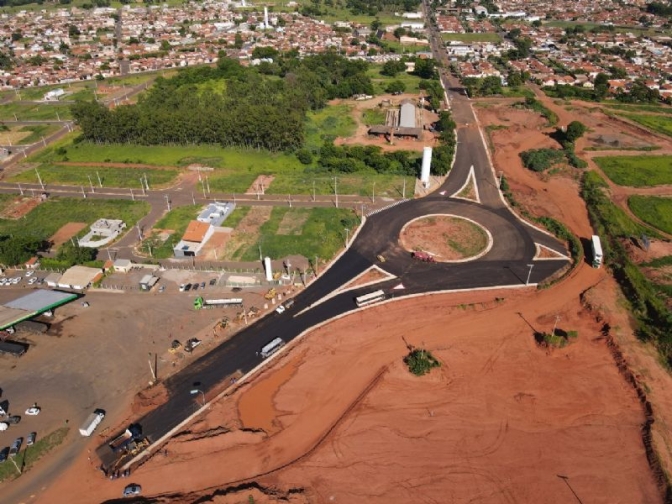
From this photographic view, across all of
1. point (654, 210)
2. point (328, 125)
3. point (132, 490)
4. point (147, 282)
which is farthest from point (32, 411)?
point (654, 210)

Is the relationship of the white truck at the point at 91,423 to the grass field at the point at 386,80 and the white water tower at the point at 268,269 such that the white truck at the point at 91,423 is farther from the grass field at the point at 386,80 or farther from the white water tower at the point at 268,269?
Result: the grass field at the point at 386,80

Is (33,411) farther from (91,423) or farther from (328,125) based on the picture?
(328,125)

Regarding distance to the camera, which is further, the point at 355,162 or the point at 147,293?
the point at 355,162

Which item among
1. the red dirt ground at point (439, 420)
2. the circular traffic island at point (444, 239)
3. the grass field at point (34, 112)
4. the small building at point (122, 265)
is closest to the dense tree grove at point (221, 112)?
the grass field at point (34, 112)

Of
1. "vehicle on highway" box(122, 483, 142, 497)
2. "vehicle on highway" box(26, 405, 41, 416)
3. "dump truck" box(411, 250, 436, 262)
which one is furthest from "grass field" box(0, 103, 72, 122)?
"vehicle on highway" box(122, 483, 142, 497)

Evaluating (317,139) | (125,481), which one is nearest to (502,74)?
(317,139)

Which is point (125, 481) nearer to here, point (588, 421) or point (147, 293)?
point (147, 293)
